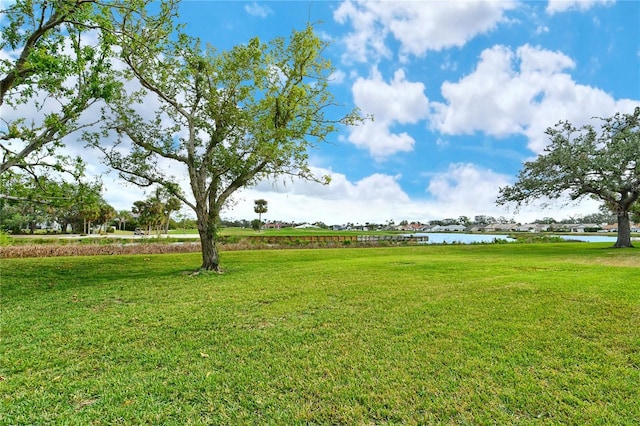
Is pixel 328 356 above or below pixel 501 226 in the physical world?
below

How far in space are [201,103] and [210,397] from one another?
1118 cm

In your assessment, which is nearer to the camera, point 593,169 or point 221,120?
point 221,120

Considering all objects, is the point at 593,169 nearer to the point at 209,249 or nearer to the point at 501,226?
the point at 209,249

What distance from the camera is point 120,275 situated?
11.2 meters

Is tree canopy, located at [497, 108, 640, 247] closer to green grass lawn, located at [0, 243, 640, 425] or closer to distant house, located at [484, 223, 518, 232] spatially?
green grass lawn, located at [0, 243, 640, 425]

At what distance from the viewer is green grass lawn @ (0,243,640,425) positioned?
9.41 ft

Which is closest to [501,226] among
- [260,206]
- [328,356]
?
[260,206]

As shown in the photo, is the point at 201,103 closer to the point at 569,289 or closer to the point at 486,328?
the point at 486,328

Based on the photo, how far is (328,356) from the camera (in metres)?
3.96

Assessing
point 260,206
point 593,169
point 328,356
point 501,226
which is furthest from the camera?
point 501,226

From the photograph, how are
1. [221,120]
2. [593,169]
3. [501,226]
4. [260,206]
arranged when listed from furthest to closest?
[501,226], [260,206], [593,169], [221,120]

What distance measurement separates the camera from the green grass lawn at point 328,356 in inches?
113

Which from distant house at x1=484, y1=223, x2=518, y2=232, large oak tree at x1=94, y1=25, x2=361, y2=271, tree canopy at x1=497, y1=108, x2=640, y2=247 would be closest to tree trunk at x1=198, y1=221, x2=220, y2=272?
large oak tree at x1=94, y1=25, x2=361, y2=271

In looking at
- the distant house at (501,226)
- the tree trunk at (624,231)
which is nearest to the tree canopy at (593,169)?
the tree trunk at (624,231)
